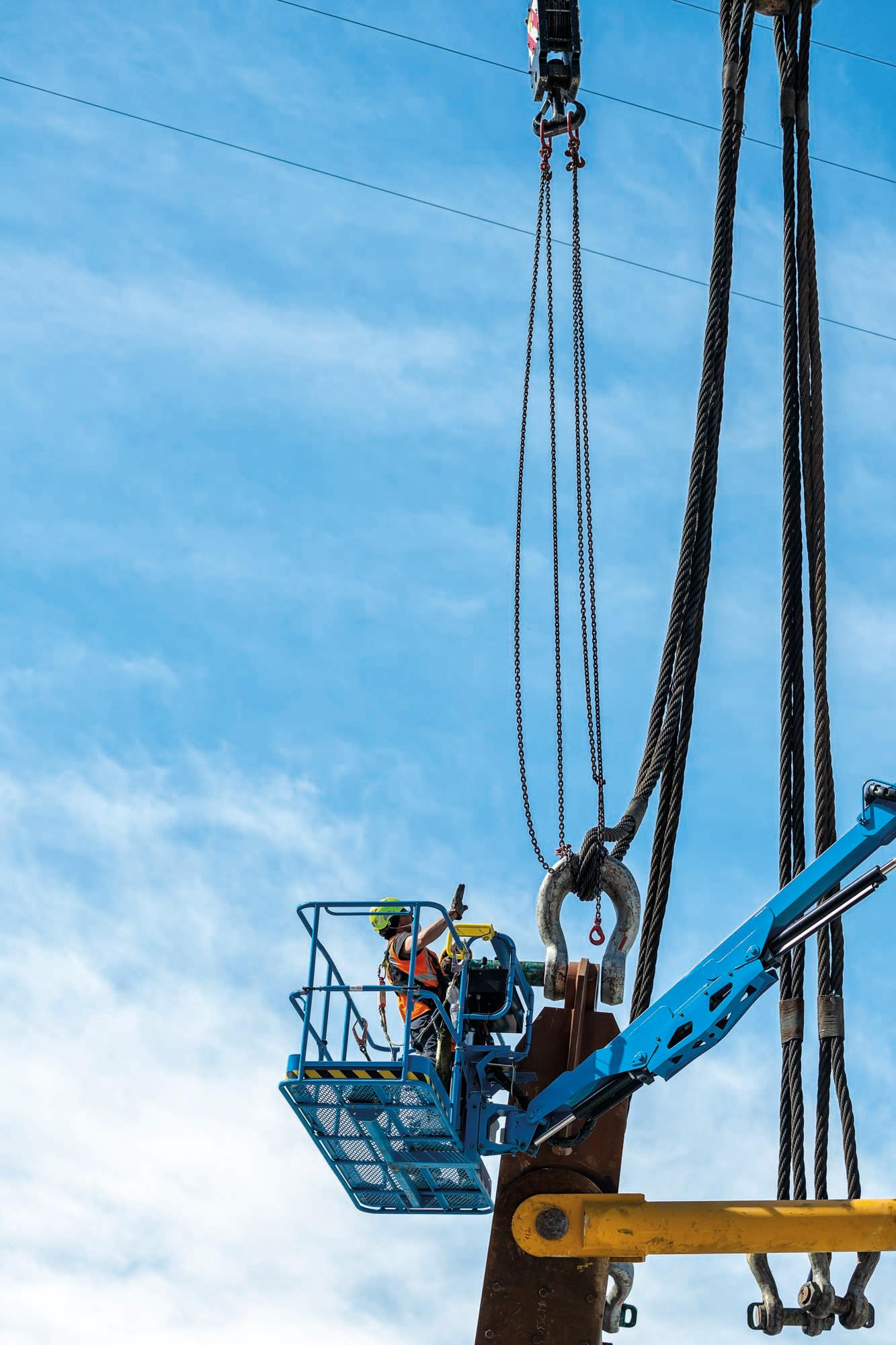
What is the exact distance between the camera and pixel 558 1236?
13.9m

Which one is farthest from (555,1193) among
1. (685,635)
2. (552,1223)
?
(685,635)

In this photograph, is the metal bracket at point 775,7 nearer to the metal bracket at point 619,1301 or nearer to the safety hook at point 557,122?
the safety hook at point 557,122

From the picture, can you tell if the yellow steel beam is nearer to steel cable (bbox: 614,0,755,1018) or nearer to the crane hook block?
steel cable (bbox: 614,0,755,1018)

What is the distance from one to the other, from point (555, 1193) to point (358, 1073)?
2218 mm

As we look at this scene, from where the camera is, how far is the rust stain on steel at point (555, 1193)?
14.2 m

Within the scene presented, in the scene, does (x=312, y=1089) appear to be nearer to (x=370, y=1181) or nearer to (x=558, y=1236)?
(x=370, y=1181)

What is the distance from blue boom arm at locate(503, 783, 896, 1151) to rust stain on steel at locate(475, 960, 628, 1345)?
585mm

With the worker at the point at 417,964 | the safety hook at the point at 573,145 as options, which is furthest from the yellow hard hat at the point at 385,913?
the safety hook at the point at 573,145

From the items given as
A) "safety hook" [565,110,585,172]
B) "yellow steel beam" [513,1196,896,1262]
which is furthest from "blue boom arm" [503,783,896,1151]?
"safety hook" [565,110,585,172]

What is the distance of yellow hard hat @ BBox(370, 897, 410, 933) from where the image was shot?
13336 mm

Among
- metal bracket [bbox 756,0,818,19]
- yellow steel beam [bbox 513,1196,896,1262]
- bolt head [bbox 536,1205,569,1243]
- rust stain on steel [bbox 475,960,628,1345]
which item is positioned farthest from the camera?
metal bracket [bbox 756,0,818,19]

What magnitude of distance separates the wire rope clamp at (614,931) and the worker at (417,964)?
1.04 meters

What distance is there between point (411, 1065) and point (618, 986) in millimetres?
2313

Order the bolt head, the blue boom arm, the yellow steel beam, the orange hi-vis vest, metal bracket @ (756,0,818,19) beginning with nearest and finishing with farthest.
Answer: the blue boom arm
the yellow steel beam
the orange hi-vis vest
the bolt head
metal bracket @ (756,0,818,19)
